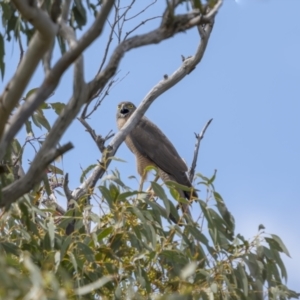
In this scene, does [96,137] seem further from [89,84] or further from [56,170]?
[89,84]

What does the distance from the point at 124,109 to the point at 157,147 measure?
75 cm

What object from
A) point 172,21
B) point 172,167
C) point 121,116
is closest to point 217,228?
point 172,21

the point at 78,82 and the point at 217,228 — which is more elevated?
the point at 217,228

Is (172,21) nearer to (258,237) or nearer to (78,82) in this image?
(78,82)

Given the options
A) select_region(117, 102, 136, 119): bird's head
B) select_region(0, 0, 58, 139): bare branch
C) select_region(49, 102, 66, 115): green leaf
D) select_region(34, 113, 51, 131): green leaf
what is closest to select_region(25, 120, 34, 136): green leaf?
select_region(34, 113, 51, 131): green leaf

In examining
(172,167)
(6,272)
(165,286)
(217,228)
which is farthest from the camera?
(172,167)

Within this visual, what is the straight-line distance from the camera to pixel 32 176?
234 cm

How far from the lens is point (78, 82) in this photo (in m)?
2.30

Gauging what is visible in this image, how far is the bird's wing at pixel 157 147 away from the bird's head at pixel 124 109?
238mm

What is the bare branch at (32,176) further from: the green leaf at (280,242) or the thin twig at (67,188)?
the thin twig at (67,188)

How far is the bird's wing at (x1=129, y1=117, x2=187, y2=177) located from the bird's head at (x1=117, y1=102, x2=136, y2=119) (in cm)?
24

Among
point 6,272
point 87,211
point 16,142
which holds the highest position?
point 16,142

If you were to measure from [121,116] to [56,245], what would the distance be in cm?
501

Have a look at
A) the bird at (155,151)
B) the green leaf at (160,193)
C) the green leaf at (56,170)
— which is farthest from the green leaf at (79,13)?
the bird at (155,151)
